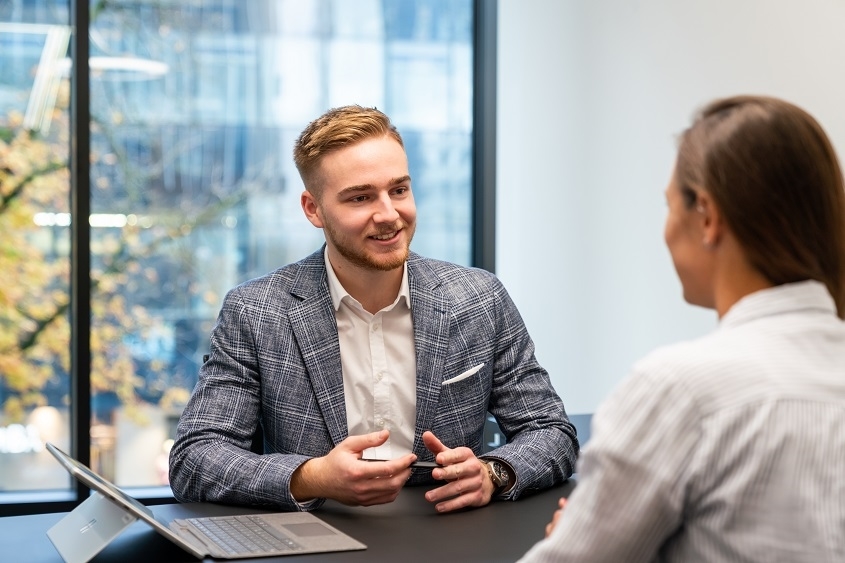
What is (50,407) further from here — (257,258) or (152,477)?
(257,258)

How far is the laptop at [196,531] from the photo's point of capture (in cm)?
139

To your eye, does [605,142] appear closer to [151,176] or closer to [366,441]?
[151,176]

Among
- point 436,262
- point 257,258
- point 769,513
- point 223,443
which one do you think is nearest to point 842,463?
point 769,513

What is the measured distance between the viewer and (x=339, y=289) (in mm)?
2098

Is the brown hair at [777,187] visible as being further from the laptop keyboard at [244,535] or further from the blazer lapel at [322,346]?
the blazer lapel at [322,346]

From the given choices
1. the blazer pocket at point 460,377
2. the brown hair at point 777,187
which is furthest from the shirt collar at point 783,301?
the blazer pocket at point 460,377

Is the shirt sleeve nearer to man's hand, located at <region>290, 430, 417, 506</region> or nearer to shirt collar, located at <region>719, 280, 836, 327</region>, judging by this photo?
shirt collar, located at <region>719, 280, 836, 327</region>

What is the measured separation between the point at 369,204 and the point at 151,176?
83.2 inches

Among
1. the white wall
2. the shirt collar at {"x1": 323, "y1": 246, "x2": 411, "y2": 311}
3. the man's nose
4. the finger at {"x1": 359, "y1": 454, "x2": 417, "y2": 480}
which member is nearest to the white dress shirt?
the shirt collar at {"x1": 323, "y1": 246, "x2": 411, "y2": 311}

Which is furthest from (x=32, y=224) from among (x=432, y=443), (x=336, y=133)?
→ (x=432, y=443)

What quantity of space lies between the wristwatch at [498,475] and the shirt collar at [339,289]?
47 cm

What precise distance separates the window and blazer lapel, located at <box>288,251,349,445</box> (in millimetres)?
1996

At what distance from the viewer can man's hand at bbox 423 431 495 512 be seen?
1659 mm

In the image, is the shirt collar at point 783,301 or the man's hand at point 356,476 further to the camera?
the man's hand at point 356,476
